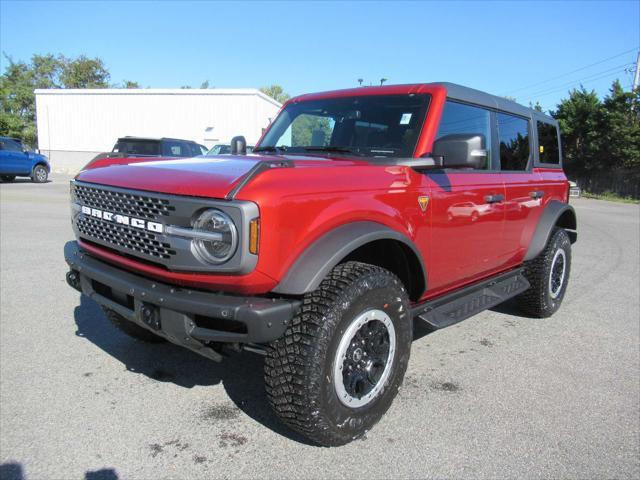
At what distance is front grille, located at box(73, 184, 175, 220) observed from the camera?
235cm

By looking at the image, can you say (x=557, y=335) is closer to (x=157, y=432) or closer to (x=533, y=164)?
(x=533, y=164)

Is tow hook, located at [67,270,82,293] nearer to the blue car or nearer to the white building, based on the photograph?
the blue car

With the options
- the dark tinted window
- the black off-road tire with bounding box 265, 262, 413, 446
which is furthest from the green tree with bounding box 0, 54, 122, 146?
the black off-road tire with bounding box 265, 262, 413, 446

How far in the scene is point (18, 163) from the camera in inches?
761

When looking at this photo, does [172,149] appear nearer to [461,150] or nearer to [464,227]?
[464,227]

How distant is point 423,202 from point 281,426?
5.19 ft

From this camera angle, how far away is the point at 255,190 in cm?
217

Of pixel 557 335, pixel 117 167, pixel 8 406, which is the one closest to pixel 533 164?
pixel 557 335

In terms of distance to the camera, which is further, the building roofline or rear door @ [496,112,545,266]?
the building roofline

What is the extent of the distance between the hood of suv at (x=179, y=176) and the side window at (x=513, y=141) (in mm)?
2425

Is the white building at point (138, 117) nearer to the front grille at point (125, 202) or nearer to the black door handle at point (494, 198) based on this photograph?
the black door handle at point (494, 198)

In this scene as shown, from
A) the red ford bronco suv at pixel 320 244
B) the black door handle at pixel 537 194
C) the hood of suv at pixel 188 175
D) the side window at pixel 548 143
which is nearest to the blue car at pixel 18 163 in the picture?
the red ford bronco suv at pixel 320 244

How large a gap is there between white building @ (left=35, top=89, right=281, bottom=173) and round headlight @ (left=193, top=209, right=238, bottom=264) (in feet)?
82.6

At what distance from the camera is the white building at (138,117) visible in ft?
92.6
